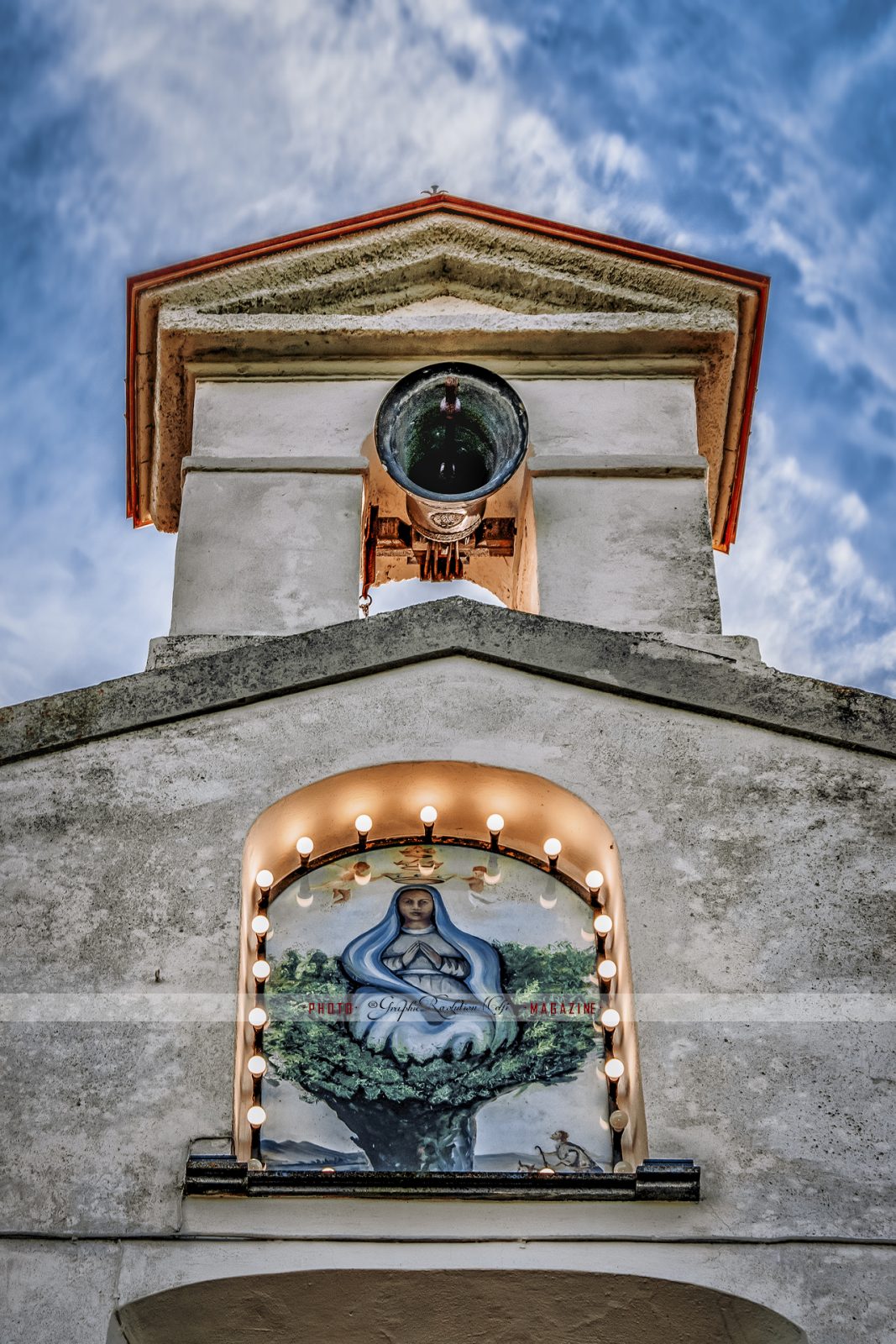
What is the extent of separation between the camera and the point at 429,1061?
888cm

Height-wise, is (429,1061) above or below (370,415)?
below

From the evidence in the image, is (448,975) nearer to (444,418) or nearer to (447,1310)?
(447,1310)

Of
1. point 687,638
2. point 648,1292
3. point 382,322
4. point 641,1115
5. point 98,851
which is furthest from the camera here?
point 382,322

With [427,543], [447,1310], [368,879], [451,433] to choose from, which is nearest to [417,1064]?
[368,879]

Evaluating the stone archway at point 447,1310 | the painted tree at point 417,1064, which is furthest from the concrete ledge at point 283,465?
the stone archway at point 447,1310

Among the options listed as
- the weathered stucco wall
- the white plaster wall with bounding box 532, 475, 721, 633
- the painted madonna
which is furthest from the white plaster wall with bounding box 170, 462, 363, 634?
the painted madonna

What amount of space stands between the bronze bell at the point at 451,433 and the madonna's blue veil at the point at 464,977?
13.5 feet

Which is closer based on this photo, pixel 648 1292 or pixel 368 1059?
pixel 648 1292

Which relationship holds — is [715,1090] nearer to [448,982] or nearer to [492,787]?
[448,982]

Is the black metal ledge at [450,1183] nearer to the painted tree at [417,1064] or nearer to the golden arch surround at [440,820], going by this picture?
the painted tree at [417,1064]

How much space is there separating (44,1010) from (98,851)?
36.4 inches

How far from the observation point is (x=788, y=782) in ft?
31.0

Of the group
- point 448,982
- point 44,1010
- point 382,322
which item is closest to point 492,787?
point 448,982

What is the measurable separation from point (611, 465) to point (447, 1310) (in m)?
6.76
